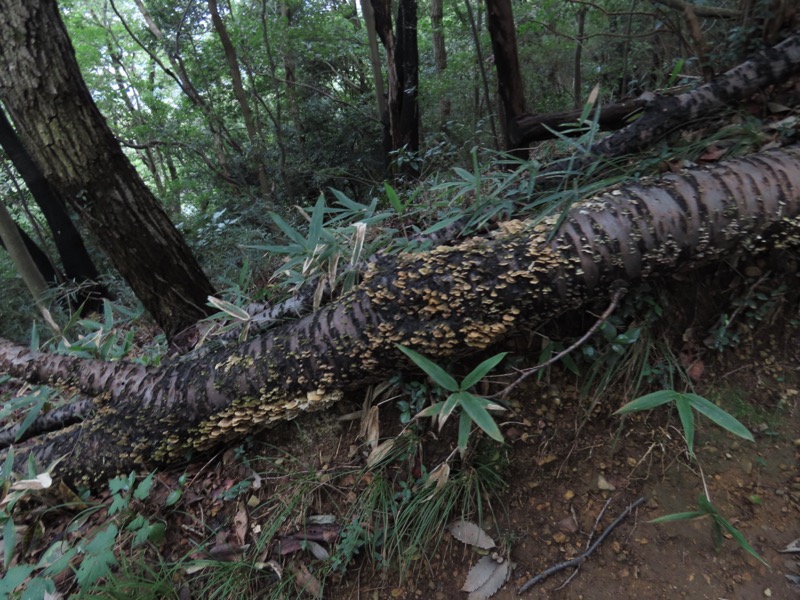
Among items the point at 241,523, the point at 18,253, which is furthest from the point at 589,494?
the point at 18,253

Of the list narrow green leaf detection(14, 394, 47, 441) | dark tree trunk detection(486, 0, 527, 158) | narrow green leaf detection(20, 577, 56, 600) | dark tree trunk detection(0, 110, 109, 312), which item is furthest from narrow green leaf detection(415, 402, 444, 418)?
dark tree trunk detection(0, 110, 109, 312)

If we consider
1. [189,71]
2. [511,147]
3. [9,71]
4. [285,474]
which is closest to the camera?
[285,474]

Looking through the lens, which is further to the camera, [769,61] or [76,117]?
[76,117]

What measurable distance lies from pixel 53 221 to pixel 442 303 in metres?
6.83

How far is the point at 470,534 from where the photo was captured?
141 cm

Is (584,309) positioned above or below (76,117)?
below

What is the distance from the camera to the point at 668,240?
1347 millimetres

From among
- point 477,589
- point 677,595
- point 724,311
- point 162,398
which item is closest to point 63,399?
point 162,398

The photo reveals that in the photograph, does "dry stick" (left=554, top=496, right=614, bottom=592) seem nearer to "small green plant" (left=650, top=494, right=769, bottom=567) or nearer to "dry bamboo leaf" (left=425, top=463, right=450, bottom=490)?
"small green plant" (left=650, top=494, right=769, bottom=567)

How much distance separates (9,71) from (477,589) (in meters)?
3.11

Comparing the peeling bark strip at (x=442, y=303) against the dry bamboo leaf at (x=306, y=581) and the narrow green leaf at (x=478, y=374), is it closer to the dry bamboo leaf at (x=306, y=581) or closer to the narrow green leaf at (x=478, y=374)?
the narrow green leaf at (x=478, y=374)

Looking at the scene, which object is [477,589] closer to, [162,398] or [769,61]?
[162,398]

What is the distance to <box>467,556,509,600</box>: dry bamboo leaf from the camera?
4.28 feet

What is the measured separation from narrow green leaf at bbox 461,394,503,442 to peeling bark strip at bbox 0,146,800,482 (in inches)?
10.5
